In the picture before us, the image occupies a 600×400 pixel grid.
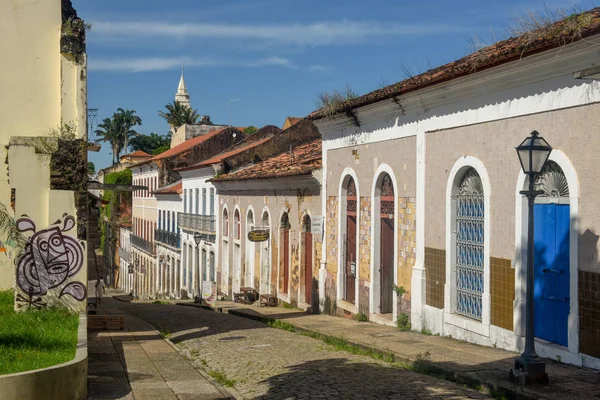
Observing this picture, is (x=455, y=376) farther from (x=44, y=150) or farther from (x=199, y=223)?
(x=199, y=223)

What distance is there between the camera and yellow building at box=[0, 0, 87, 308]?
12820 mm

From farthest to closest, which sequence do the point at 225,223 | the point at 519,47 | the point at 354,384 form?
the point at 225,223, the point at 519,47, the point at 354,384

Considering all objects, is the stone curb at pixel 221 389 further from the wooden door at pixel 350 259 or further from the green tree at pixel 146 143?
the green tree at pixel 146 143

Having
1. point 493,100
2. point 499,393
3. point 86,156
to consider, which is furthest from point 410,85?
point 499,393

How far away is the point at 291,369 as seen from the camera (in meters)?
10.8

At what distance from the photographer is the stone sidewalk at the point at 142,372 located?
935 cm

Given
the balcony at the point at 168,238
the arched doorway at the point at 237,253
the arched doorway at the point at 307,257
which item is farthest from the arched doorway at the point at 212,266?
the arched doorway at the point at 307,257

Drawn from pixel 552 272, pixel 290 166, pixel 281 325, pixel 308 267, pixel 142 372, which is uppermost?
pixel 290 166

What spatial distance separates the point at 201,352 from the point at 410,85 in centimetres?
564

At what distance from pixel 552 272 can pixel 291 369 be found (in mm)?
3606

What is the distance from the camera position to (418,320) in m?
14.2

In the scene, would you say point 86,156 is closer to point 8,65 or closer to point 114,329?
point 8,65

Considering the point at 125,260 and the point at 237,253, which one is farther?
the point at 125,260

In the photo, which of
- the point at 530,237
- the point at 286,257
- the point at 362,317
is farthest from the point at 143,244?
the point at 530,237
